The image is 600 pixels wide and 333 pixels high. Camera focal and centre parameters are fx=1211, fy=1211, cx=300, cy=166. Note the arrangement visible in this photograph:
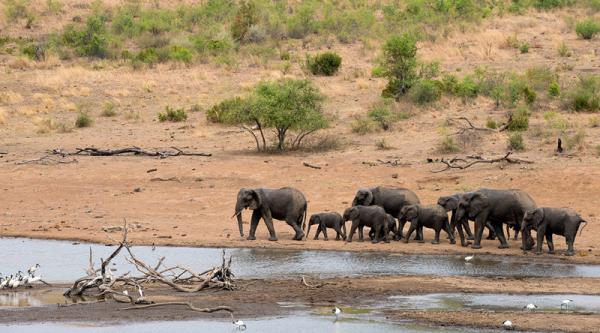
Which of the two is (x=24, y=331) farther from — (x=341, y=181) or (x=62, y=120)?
(x=62, y=120)

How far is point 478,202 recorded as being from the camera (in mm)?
19516

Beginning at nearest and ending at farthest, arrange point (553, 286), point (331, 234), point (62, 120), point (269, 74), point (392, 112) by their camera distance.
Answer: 1. point (553, 286)
2. point (331, 234)
3. point (392, 112)
4. point (62, 120)
5. point (269, 74)

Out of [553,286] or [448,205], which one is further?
[448,205]

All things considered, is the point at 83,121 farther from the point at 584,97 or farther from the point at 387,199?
the point at 387,199

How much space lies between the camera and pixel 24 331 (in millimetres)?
13508

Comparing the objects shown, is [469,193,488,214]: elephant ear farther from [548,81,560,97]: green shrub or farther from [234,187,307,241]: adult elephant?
[548,81,560,97]: green shrub

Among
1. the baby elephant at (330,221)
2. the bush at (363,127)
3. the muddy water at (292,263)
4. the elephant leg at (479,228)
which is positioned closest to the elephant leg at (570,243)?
the muddy water at (292,263)

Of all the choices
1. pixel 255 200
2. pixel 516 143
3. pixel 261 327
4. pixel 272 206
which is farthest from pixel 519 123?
pixel 261 327

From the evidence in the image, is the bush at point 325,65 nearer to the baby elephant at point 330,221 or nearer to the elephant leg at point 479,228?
the baby elephant at point 330,221

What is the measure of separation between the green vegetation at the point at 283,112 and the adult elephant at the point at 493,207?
9.61 metres

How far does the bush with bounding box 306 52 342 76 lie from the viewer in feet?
129

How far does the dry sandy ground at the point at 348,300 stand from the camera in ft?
45.9

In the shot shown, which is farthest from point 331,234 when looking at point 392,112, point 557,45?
point 557,45

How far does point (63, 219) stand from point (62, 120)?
12.4 meters
